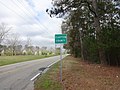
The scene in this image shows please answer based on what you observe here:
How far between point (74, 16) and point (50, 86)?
1945 cm

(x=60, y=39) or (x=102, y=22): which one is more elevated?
(x=102, y=22)

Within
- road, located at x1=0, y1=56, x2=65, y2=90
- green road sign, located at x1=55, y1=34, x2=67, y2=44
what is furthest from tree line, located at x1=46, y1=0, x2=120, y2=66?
green road sign, located at x1=55, y1=34, x2=67, y2=44

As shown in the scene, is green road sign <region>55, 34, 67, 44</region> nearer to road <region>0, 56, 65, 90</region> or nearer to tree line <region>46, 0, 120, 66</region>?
road <region>0, 56, 65, 90</region>

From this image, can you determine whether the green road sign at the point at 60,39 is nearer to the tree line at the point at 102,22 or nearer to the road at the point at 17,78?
the road at the point at 17,78

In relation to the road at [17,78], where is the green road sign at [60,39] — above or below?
above

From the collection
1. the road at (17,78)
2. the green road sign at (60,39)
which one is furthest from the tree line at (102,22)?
the green road sign at (60,39)

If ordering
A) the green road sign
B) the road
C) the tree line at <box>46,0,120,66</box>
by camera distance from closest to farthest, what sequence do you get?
the road, the green road sign, the tree line at <box>46,0,120,66</box>

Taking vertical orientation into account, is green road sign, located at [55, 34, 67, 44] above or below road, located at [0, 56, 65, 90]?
above

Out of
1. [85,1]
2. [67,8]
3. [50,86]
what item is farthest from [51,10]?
[50,86]

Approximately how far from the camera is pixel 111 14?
26.8 meters

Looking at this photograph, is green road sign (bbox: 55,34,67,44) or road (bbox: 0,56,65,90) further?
green road sign (bbox: 55,34,67,44)

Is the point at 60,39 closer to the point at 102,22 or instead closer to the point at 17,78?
the point at 17,78

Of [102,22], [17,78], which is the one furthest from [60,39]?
[102,22]

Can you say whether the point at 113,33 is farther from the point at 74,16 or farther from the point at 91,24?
the point at 91,24
